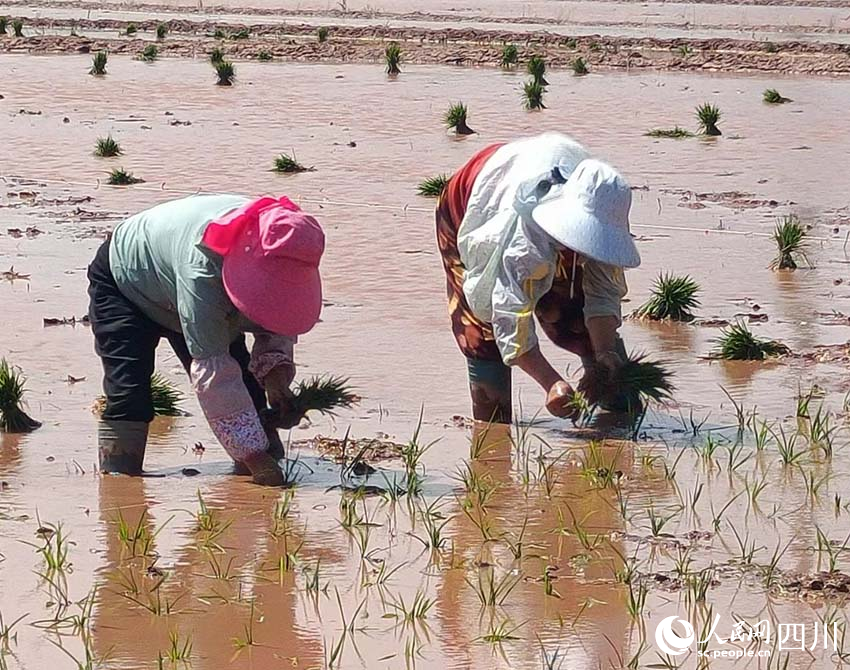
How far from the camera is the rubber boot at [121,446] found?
18.3ft

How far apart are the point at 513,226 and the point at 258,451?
3.84ft

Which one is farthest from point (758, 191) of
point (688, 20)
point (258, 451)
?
point (688, 20)

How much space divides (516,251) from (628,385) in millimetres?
724

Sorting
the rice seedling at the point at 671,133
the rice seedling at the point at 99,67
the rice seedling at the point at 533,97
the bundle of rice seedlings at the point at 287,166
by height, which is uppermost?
the bundle of rice seedlings at the point at 287,166

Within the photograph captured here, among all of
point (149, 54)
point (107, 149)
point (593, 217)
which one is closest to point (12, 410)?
point (593, 217)

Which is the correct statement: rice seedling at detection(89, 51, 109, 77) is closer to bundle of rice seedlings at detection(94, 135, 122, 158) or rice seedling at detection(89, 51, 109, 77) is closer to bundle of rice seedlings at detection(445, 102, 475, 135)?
bundle of rice seedlings at detection(445, 102, 475, 135)

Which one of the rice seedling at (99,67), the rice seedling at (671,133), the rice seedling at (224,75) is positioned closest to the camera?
the rice seedling at (671,133)

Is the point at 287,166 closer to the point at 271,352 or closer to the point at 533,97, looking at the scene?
the point at 533,97

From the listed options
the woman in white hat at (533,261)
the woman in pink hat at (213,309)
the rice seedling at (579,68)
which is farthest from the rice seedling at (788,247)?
the rice seedling at (579,68)

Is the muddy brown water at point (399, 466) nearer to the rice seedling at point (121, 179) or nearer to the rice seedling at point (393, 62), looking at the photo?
the rice seedling at point (121, 179)

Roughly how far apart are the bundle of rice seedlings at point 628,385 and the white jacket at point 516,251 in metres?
0.21

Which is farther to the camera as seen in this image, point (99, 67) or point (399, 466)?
point (99, 67)

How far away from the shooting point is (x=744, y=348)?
7.10 metres

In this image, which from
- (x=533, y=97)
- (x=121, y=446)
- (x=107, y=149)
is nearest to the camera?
(x=121, y=446)
